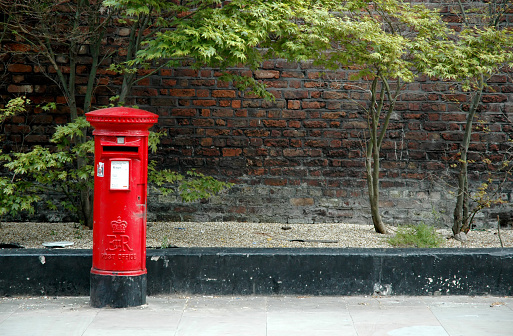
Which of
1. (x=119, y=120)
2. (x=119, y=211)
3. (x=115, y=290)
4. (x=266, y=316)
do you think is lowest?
(x=266, y=316)

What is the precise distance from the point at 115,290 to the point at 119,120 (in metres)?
1.38

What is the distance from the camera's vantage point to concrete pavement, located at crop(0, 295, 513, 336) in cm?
409

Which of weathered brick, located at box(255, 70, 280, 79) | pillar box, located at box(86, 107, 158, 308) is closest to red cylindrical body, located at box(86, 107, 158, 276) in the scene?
pillar box, located at box(86, 107, 158, 308)

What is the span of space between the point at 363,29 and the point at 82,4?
362 cm

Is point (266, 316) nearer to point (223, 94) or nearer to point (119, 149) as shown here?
point (119, 149)

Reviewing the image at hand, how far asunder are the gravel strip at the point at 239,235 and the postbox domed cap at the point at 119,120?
7.24 ft

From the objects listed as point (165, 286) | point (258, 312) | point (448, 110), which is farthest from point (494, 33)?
point (165, 286)

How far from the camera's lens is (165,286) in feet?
16.2

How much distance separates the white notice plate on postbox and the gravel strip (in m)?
1.95

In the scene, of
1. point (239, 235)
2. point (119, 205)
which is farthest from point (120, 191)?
point (239, 235)

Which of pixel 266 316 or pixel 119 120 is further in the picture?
pixel 266 316

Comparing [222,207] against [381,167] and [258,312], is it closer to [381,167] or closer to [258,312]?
[381,167]

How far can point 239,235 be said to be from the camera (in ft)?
23.3

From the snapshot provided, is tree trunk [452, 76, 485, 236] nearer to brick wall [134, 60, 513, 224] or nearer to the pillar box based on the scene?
brick wall [134, 60, 513, 224]
